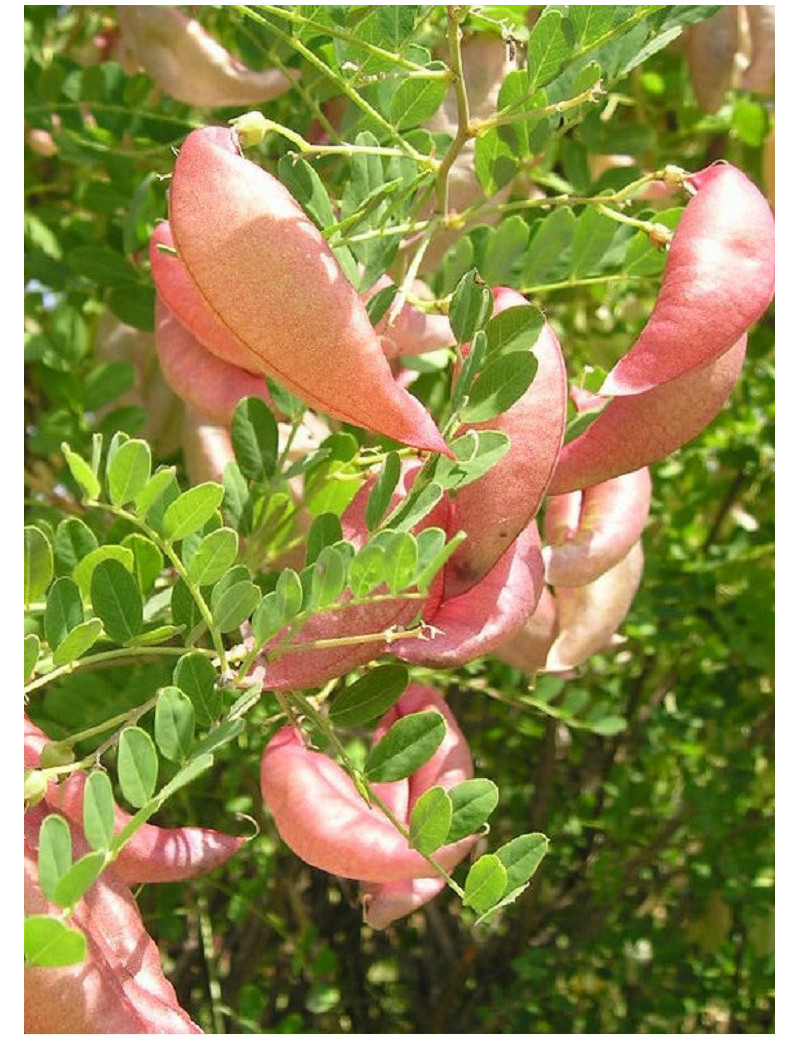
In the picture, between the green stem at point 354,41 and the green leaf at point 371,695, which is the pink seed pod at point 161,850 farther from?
the green stem at point 354,41

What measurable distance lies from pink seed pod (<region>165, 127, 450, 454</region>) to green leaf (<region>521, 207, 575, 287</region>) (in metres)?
0.25

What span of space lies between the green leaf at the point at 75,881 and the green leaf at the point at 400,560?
153 mm

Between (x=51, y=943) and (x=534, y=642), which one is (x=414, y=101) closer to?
(x=534, y=642)

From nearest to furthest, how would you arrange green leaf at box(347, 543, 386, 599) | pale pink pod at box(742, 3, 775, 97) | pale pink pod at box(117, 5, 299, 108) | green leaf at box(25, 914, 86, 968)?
green leaf at box(25, 914, 86, 968), green leaf at box(347, 543, 386, 599), pale pink pod at box(117, 5, 299, 108), pale pink pod at box(742, 3, 775, 97)

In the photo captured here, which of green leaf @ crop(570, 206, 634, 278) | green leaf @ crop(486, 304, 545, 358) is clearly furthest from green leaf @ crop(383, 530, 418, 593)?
green leaf @ crop(570, 206, 634, 278)

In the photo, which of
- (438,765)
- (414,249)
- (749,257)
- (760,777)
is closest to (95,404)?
(414,249)

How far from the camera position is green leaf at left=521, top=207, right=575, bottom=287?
0.81 meters

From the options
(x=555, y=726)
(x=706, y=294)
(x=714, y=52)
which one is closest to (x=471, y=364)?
(x=706, y=294)

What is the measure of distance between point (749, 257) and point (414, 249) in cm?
23

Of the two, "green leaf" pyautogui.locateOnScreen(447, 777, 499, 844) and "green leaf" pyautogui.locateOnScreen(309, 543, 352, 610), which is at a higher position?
"green leaf" pyautogui.locateOnScreen(309, 543, 352, 610)

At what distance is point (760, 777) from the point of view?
145cm

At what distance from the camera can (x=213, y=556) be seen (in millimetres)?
620

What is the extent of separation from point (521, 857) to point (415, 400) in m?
0.19

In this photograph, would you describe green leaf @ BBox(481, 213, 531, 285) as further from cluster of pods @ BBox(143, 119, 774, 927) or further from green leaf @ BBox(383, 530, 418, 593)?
green leaf @ BBox(383, 530, 418, 593)
